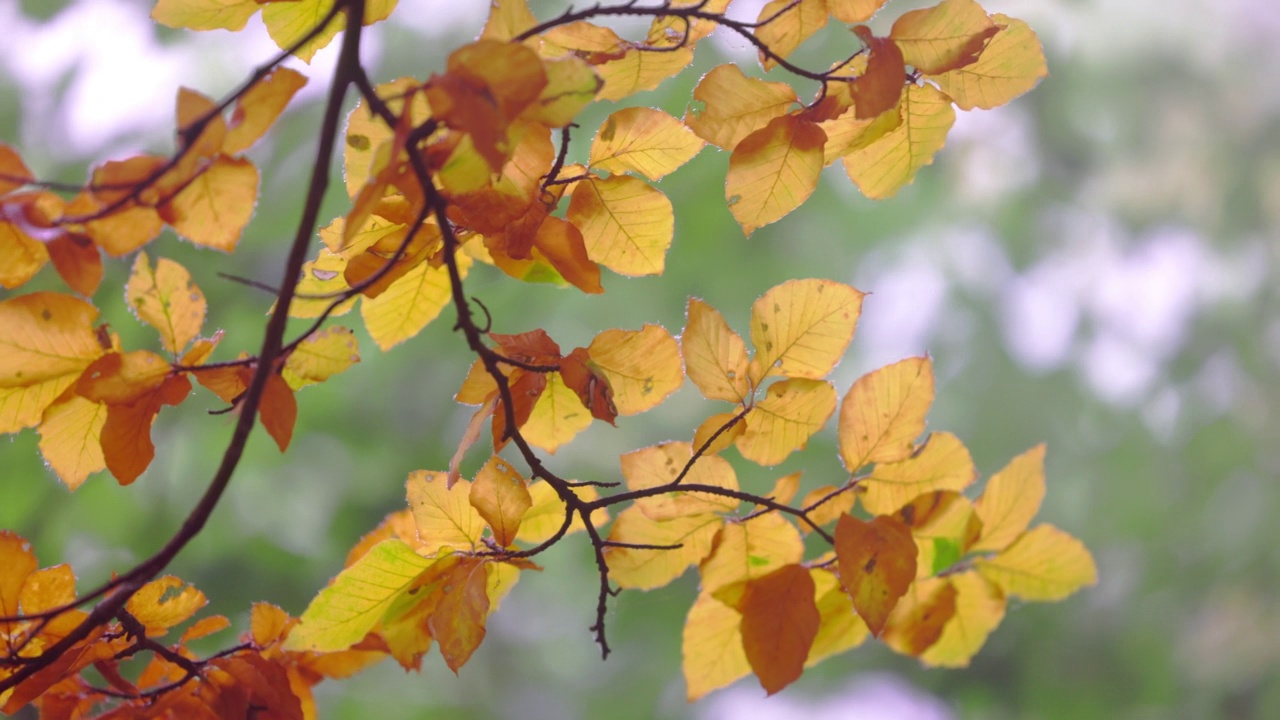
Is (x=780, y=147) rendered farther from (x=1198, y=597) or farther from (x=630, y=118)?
(x=1198, y=597)

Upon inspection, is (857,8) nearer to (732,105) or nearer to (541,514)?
(732,105)

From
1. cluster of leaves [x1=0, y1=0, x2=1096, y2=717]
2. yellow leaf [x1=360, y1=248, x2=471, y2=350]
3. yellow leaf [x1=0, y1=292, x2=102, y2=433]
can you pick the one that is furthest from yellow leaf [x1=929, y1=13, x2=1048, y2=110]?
yellow leaf [x1=0, y1=292, x2=102, y2=433]

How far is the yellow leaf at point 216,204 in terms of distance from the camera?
0.25 meters

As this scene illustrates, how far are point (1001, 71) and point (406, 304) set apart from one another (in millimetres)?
250

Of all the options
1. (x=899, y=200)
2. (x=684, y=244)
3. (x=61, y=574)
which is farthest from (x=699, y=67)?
(x=61, y=574)

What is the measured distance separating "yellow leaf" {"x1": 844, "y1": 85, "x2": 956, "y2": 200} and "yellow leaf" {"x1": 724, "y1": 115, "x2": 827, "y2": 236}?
3cm

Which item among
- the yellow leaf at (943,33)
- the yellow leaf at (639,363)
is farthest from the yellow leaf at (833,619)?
the yellow leaf at (943,33)

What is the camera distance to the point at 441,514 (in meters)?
0.35

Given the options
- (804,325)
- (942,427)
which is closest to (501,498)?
(804,325)

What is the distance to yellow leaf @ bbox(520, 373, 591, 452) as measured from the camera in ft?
1.20

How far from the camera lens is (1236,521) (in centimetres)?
184

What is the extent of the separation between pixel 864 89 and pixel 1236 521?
1.95m

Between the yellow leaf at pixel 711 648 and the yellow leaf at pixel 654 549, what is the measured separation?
0.02 meters

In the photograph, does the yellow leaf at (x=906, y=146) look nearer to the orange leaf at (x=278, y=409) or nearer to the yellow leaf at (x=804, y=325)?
the yellow leaf at (x=804, y=325)
